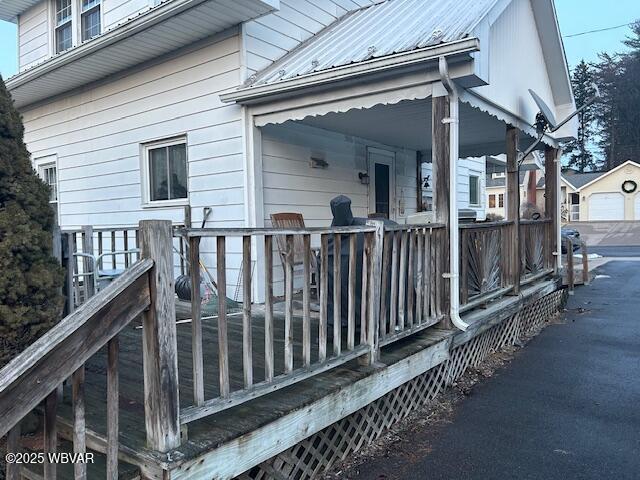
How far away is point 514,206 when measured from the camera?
231 inches

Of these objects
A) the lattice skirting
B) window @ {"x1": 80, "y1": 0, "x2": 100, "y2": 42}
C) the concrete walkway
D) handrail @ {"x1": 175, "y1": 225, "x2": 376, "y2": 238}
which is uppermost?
window @ {"x1": 80, "y1": 0, "x2": 100, "y2": 42}

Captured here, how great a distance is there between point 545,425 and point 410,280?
1.43 m

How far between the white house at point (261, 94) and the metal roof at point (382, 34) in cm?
4

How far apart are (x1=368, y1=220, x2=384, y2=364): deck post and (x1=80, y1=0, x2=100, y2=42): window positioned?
21.1 ft

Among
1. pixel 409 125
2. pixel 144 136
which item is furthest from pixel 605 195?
pixel 144 136

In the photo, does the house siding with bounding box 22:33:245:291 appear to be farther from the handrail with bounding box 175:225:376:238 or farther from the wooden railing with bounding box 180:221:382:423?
the handrail with bounding box 175:225:376:238

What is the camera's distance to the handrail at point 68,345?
1605 mm

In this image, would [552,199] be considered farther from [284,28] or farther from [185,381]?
[185,381]

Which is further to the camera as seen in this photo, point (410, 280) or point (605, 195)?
point (605, 195)

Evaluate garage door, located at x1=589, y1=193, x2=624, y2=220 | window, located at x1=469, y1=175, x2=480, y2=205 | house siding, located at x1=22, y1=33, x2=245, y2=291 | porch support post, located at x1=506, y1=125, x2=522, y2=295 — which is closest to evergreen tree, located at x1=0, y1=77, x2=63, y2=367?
house siding, located at x1=22, y1=33, x2=245, y2=291

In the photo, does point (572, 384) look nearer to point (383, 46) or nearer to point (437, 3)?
point (383, 46)

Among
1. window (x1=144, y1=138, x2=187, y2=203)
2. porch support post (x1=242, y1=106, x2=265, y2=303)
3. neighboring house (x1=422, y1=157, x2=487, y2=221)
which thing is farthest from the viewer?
neighboring house (x1=422, y1=157, x2=487, y2=221)

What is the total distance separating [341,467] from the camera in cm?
308

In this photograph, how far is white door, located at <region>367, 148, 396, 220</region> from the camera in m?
8.05
